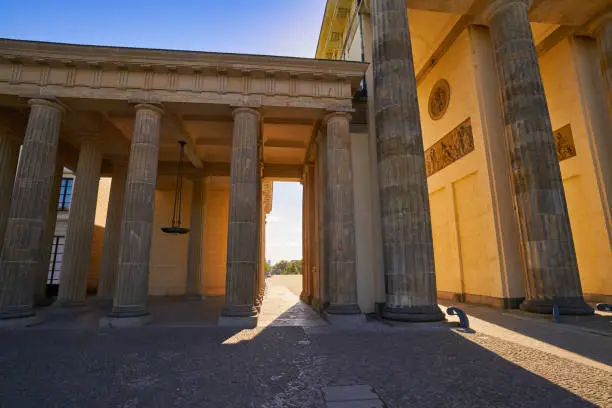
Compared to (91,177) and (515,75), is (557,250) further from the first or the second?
(91,177)

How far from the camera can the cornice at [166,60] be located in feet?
31.0

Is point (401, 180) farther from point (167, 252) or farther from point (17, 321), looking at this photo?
point (167, 252)

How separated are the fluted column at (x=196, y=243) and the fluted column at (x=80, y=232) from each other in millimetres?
5567

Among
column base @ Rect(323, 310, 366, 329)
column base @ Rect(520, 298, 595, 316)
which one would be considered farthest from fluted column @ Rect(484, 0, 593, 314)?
column base @ Rect(323, 310, 366, 329)

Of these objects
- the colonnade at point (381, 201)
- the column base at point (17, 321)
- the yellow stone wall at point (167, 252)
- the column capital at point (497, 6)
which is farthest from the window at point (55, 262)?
the column capital at point (497, 6)

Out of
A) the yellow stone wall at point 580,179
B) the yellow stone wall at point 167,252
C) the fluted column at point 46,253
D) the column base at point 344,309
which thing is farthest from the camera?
the yellow stone wall at point 167,252

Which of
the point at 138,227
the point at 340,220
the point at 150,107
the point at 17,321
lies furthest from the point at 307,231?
the point at 17,321

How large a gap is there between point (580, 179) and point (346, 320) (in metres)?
12.7

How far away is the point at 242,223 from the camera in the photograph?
9.34 metres

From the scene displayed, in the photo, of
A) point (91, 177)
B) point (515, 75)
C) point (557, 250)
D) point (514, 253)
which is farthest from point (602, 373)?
point (91, 177)

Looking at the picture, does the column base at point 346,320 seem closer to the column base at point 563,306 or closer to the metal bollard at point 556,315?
the metal bollard at point 556,315

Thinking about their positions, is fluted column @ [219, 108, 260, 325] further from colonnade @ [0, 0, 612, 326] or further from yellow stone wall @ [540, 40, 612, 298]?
yellow stone wall @ [540, 40, 612, 298]

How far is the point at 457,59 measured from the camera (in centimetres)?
1421

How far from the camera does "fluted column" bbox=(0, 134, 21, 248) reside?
445 inches
